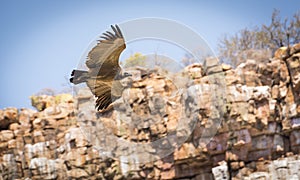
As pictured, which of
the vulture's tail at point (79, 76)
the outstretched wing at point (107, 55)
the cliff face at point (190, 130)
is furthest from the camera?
the cliff face at point (190, 130)

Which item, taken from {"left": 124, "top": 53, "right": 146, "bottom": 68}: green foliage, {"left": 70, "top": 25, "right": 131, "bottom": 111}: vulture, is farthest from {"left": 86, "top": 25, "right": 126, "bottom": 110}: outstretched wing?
{"left": 124, "top": 53, "right": 146, "bottom": 68}: green foliage

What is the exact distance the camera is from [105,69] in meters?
6.18

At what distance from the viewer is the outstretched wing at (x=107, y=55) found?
233 inches

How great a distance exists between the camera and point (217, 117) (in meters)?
12.5

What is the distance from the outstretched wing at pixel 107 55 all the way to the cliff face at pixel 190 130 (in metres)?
6.48

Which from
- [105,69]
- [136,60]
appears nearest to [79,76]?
[105,69]

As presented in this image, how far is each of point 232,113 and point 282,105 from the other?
1.30 m

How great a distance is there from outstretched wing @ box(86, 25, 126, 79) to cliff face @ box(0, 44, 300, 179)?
21.3 feet

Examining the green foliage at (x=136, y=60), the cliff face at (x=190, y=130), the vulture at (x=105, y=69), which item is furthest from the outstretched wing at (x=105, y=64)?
the green foliage at (x=136, y=60)

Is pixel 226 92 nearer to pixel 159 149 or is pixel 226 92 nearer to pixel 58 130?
pixel 159 149

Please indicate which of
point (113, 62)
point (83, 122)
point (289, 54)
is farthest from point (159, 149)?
point (113, 62)

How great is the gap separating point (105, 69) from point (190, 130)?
697cm

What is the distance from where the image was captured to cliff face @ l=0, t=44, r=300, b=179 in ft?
40.7

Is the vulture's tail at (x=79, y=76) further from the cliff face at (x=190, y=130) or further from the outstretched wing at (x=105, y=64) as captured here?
the cliff face at (x=190, y=130)
